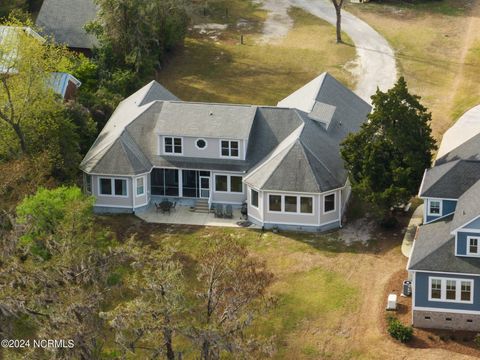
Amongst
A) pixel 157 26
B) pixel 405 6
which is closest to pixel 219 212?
pixel 157 26

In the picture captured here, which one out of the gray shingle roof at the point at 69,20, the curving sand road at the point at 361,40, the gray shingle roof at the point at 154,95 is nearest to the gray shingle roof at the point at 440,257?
the gray shingle roof at the point at 154,95

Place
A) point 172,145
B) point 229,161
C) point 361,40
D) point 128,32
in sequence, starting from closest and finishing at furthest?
point 229,161
point 172,145
point 128,32
point 361,40

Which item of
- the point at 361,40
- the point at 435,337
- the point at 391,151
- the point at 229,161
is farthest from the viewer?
the point at 361,40

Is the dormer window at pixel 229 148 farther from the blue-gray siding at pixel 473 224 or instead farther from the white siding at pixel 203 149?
the blue-gray siding at pixel 473 224

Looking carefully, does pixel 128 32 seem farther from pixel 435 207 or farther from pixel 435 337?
pixel 435 337

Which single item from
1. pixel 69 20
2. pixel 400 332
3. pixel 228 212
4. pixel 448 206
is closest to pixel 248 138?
pixel 228 212
